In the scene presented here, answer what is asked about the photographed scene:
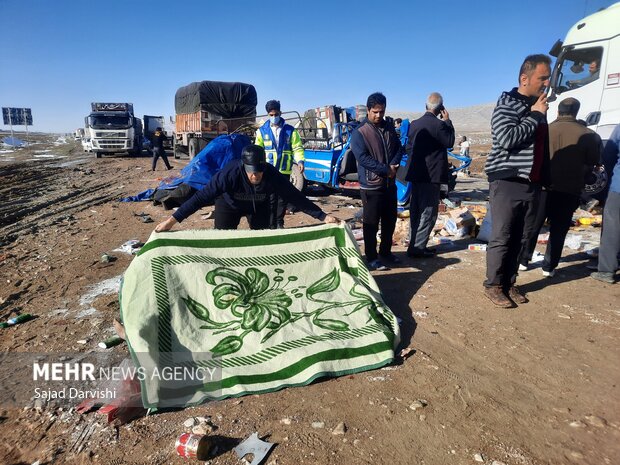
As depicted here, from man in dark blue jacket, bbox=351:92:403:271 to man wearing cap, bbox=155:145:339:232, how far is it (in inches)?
33.1

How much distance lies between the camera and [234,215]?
4.03m

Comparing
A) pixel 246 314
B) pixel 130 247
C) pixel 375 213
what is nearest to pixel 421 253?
pixel 375 213

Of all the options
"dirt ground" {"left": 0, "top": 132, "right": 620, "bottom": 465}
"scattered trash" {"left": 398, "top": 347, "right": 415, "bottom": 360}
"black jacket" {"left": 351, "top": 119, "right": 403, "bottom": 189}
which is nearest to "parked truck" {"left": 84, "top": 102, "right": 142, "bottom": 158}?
"dirt ground" {"left": 0, "top": 132, "right": 620, "bottom": 465}

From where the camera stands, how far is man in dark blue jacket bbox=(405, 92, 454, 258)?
4.60 meters

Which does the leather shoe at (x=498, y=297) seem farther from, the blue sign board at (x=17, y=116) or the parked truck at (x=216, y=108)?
the blue sign board at (x=17, y=116)

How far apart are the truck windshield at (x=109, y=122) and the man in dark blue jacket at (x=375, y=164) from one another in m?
20.6

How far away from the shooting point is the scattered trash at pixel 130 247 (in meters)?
5.54

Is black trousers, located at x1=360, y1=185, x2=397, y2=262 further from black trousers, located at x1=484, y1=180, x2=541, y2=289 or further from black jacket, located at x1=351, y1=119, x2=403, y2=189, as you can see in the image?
black trousers, located at x1=484, y1=180, x2=541, y2=289

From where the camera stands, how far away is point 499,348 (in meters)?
2.96

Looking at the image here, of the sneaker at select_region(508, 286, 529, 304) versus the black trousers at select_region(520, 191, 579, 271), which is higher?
the black trousers at select_region(520, 191, 579, 271)

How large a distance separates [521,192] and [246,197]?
248 cm

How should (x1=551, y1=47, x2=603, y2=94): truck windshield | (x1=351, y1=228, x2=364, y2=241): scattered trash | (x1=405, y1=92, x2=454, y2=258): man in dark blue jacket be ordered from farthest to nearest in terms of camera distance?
(x1=551, y1=47, x2=603, y2=94): truck windshield, (x1=351, y1=228, x2=364, y2=241): scattered trash, (x1=405, y1=92, x2=454, y2=258): man in dark blue jacket

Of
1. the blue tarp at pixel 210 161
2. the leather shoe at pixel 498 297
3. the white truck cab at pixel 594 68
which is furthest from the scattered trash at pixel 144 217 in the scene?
the white truck cab at pixel 594 68

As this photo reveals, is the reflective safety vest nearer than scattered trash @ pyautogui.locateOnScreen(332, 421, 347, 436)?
No
